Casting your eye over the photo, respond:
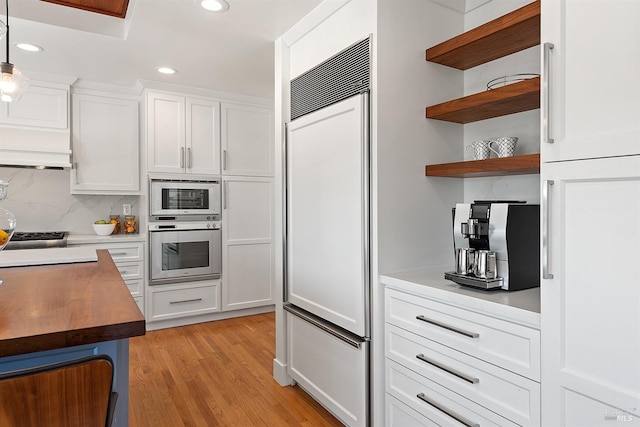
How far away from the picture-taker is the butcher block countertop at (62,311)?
3.14 ft

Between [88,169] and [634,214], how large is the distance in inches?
164

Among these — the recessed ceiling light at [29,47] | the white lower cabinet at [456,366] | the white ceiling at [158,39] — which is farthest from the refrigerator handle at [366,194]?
the recessed ceiling light at [29,47]

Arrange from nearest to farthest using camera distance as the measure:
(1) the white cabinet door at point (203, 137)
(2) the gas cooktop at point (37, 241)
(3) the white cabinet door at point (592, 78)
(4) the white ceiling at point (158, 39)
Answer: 1. (3) the white cabinet door at point (592, 78)
2. (4) the white ceiling at point (158, 39)
3. (2) the gas cooktop at point (37, 241)
4. (1) the white cabinet door at point (203, 137)

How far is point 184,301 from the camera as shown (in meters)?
3.94

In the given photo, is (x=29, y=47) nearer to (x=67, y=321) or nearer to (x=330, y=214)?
(x=330, y=214)

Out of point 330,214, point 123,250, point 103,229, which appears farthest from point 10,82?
point 103,229

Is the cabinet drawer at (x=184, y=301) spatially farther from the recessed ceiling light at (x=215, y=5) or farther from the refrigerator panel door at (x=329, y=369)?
the recessed ceiling light at (x=215, y=5)

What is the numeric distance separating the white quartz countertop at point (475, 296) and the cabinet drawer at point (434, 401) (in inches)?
14.0

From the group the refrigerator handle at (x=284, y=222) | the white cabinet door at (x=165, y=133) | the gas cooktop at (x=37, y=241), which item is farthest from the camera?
the white cabinet door at (x=165, y=133)

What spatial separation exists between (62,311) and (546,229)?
4.81 ft

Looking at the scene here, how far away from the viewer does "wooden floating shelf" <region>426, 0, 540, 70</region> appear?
160cm

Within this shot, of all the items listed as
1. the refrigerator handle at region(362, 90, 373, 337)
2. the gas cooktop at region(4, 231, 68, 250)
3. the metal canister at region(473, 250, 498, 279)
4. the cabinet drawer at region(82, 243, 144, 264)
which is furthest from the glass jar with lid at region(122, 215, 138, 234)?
the metal canister at region(473, 250, 498, 279)

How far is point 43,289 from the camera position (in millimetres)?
1443

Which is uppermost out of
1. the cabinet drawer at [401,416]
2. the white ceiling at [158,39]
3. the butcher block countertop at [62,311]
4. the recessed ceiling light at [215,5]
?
the white ceiling at [158,39]
